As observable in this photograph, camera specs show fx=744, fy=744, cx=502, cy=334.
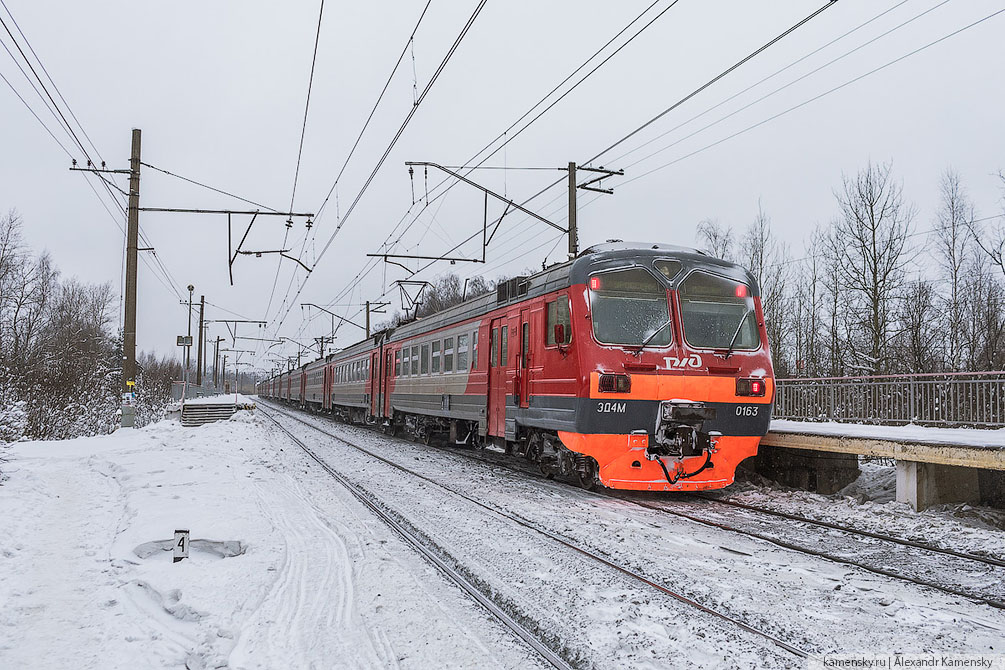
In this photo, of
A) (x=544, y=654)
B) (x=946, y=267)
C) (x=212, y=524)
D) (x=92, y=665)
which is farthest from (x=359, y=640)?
(x=946, y=267)

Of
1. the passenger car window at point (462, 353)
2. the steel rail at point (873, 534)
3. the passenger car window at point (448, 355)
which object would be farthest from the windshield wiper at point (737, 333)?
the passenger car window at point (448, 355)

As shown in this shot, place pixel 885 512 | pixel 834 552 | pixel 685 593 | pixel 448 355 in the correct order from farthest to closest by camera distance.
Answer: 1. pixel 448 355
2. pixel 885 512
3. pixel 834 552
4. pixel 685 593

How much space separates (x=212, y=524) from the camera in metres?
7.40

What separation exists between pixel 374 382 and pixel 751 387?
16559 mm

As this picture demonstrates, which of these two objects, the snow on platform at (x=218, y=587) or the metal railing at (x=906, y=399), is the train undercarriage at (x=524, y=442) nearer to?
the snow on platform at (x=218, y=587)

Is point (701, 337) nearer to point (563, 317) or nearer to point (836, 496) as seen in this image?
point (563, 317)

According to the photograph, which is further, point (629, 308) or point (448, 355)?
point (448, 355)

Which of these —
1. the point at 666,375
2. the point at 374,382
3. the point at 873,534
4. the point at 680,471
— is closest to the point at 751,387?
the point at 666,375

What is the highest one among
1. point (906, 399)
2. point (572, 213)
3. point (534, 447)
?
point (572, 213)

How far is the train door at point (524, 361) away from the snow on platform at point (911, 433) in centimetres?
370

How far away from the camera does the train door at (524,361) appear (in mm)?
11102

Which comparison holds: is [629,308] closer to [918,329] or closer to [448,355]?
[448,355]

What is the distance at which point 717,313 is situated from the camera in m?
9.85

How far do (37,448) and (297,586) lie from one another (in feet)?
41.0
